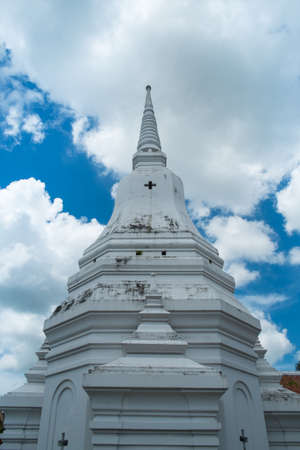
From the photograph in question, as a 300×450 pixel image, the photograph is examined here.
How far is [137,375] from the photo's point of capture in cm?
723

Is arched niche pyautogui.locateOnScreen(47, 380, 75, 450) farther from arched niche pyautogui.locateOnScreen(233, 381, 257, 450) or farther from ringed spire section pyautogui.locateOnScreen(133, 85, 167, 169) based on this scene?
ringed spire section pyautogui.locateOnScreen(133, 85, 167, 169)

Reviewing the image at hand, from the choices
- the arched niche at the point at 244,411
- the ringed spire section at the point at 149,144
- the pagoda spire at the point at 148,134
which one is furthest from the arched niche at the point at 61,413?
the pagoda spire at the point at 148,134

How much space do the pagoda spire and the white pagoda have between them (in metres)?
5.10

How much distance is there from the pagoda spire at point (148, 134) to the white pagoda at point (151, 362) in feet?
16.7

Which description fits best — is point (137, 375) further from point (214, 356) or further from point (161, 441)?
point (214, 356)

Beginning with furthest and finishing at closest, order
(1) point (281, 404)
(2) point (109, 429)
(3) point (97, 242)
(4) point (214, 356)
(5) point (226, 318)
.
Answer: (3) point (97, 242)
(1) point (281, 404)
(5) point (226, 318)
(4) point (214, 356)
(2) point (109, 429)

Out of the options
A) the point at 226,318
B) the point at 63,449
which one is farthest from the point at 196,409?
the point at 63,449

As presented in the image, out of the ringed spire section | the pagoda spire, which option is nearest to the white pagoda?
the ringed spire section

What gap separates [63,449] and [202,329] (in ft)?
15.1

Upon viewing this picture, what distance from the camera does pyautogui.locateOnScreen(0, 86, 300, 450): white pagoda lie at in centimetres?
715

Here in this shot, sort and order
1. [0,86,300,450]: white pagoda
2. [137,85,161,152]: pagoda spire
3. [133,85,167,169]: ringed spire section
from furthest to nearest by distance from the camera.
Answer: [137,85,161,152]: pagoda spire, [133,85,167,169]: ringed spire section, [0,86,300,450]: white pagoda

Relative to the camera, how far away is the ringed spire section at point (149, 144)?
18031 mm

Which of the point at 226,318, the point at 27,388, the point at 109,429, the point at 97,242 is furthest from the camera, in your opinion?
the point at 97,242

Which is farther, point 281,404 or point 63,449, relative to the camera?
point 281,404
